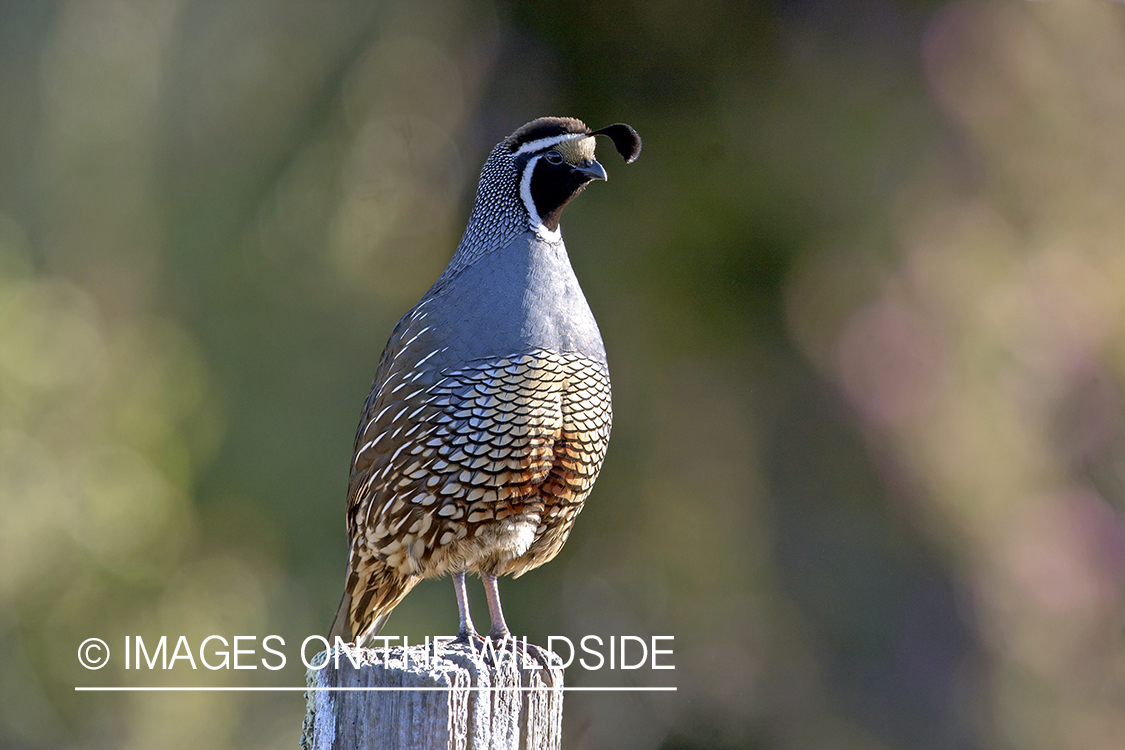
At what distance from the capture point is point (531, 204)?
9.17 feet

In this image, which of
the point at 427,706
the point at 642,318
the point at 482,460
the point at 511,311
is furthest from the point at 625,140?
the point at 642,318

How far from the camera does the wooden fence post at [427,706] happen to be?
1.94m

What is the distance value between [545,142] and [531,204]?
0.15 metres

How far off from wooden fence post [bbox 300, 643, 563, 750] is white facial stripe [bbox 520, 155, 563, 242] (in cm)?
109

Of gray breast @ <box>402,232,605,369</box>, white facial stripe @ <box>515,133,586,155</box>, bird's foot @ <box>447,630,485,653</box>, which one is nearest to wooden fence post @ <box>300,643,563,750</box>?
bird's foot @ <box>447,630,485,653</box>

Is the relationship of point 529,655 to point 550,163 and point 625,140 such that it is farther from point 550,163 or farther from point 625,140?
point 625,140

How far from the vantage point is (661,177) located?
21.5 feet

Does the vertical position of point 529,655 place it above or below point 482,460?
below

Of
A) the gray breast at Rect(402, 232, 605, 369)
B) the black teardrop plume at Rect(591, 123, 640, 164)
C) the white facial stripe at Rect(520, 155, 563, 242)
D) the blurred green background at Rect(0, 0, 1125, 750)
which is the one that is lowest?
the gray breast at Rect(402, 232, 605, 369)

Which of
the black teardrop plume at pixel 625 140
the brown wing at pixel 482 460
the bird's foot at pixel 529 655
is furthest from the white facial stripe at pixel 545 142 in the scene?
the bird's foot at pixel 529 655

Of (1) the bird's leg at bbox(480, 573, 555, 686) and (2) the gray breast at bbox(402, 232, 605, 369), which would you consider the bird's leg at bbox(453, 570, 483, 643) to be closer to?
(1) the bird's leg at bbox(480, 573, 555, 686)

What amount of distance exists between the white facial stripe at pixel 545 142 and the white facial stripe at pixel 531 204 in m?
0.02

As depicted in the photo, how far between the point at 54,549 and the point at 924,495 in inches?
178

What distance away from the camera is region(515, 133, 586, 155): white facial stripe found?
8.94ft
